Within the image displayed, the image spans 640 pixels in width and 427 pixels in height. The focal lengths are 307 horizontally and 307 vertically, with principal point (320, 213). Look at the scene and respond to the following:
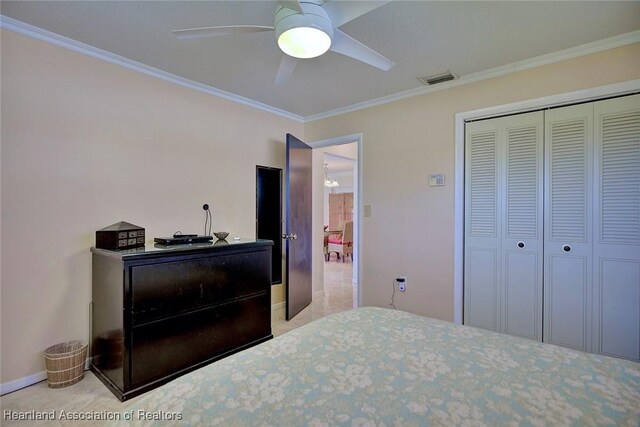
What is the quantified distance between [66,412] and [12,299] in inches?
33.4

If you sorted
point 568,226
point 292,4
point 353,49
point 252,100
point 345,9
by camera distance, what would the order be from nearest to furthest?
point 292,4, point 345,9, point 353,49, point 568,226, point 252,100

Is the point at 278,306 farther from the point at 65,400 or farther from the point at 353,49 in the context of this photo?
the point at 353,49

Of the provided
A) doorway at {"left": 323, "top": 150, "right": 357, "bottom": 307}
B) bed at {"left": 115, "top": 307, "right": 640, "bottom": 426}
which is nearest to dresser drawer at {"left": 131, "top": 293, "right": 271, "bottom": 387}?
bed at {"left": 115, "top": 307, "right": 640, "bottom": 426}

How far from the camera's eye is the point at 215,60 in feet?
8.32

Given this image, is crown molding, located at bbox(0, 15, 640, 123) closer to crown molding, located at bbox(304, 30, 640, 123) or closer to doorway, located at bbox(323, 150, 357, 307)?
crown molding, located at bbox(304, 30, 640, 123)

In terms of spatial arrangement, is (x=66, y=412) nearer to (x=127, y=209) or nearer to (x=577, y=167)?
(x=127, y=209)

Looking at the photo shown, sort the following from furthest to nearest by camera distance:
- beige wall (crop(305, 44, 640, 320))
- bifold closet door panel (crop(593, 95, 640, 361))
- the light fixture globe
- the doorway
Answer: the doorway < beige wall (crop(305, 44, 640, 320)) < bifold closet door panel (crop(593, 95, 640, 361)) < the light fixture globe

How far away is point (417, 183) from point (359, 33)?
157 cm

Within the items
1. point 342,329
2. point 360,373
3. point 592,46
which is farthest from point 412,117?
point 360,373

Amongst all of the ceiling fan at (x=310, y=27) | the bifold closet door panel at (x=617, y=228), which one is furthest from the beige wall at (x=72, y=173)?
the bifold closet door panel at (x=617, y=228)

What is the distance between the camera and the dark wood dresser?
6.50 ft

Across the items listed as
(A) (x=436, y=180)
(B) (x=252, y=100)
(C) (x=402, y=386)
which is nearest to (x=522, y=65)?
(A) (x=436, y=180)

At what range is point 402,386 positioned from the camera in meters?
0.97

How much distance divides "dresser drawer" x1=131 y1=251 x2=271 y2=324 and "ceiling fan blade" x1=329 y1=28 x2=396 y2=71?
5.75 feet
